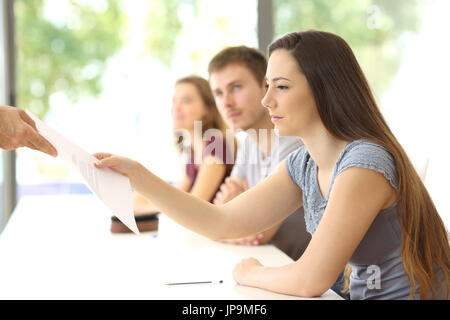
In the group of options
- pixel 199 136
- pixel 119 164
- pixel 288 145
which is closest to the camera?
pixel 119 164

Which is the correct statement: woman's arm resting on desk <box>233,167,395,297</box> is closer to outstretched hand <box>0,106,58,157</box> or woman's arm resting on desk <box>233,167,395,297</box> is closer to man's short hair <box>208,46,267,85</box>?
outstretched hand <box>0,106,58,157</box>

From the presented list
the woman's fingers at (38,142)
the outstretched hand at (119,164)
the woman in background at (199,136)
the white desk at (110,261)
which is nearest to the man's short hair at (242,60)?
the woman in background at (199,136)

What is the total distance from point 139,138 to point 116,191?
11.7 ft

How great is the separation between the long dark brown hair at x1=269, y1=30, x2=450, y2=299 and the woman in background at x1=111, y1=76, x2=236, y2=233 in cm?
115

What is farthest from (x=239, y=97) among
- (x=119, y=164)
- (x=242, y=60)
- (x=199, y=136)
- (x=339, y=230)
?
(x=339, y=230)

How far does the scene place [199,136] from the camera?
2.50 metres

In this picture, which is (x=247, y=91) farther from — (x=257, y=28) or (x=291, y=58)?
(x=257, y=28)

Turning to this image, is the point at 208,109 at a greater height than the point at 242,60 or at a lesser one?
lesser

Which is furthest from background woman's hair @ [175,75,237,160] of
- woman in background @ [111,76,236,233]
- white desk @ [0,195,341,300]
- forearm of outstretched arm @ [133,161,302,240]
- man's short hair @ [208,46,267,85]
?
forearm of outstretched arm @ [133,161,302,240]

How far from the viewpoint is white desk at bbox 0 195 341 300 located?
1.06 meters

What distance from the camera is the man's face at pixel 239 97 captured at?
6.34 feet

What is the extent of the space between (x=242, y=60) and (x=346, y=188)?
1.09m

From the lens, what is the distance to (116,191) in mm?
1078

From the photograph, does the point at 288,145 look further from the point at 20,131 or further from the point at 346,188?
the point at 20,131
